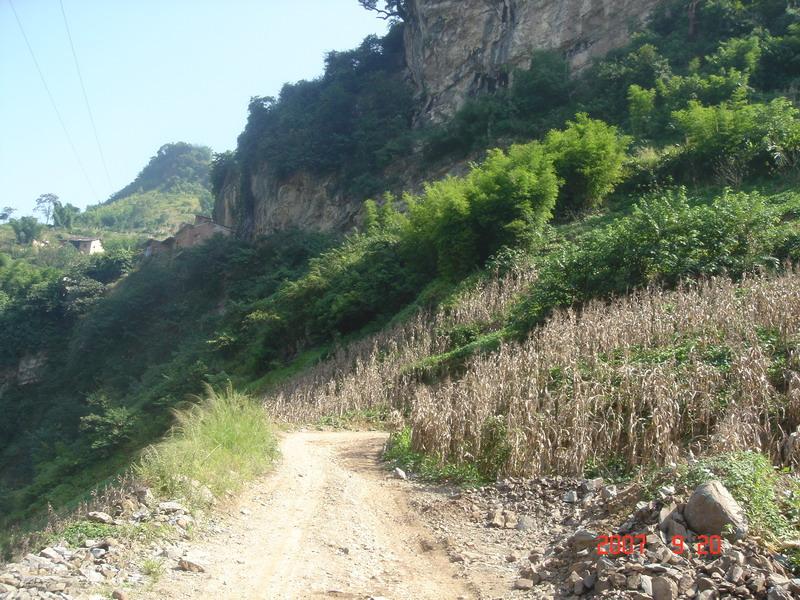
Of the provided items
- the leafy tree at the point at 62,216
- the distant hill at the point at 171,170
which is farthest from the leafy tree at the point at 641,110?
the distant hill at the point at 171,170

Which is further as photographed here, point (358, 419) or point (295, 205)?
point (295, 205)

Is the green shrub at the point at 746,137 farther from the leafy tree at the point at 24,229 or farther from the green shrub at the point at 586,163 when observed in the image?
the leafy tree at the point at 24,229

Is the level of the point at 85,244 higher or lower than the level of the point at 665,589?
higher

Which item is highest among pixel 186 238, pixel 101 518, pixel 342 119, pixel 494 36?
pixel 494 36

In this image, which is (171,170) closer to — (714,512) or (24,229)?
(24,229)

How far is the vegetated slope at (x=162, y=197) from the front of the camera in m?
91.4

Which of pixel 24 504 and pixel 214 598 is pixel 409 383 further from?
pixel 24 504

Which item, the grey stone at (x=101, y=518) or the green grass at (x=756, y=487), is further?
the grey stone at (x=101, y=518)

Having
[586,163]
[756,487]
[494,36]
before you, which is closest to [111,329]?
[494,36]

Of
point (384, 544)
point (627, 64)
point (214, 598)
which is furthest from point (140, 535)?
point (627, 64)
